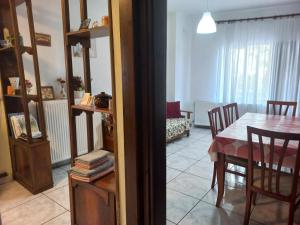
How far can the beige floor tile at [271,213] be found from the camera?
198 cm

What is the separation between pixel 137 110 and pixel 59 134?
240 cm

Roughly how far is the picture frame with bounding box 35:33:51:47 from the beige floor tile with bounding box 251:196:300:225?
319 centimetres

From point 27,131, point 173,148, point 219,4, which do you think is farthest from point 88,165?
point 219,4

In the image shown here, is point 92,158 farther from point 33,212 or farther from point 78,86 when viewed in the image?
point 78,86

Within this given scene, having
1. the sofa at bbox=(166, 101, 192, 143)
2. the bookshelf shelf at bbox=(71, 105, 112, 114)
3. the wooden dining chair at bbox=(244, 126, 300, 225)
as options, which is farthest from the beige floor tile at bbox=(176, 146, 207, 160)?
the bookshelf shelf at bbox=(71, 105, 112, 114)

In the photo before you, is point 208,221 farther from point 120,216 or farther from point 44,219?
point 44,219

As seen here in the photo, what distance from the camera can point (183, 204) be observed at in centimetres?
225

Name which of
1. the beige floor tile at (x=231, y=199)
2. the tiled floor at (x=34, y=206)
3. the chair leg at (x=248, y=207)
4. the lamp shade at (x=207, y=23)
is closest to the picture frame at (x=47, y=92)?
the tiled floor at (x=34, y=206)

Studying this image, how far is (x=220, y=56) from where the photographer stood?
15.9ft

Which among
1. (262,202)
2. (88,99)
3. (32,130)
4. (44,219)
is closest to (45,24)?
(32,130)

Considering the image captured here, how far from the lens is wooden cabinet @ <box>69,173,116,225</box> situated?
50.6 inches

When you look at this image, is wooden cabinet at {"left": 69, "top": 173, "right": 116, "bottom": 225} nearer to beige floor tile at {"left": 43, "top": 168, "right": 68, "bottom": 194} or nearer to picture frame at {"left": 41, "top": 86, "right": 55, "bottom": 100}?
beige floor tile at {"left": 43, "top": 168, "right": 68, "bottom": 194}

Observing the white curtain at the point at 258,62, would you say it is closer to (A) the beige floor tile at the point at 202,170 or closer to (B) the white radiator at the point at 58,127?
(A) the beige floor tile at the point at 202,170

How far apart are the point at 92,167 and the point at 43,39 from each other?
228 centimetres
